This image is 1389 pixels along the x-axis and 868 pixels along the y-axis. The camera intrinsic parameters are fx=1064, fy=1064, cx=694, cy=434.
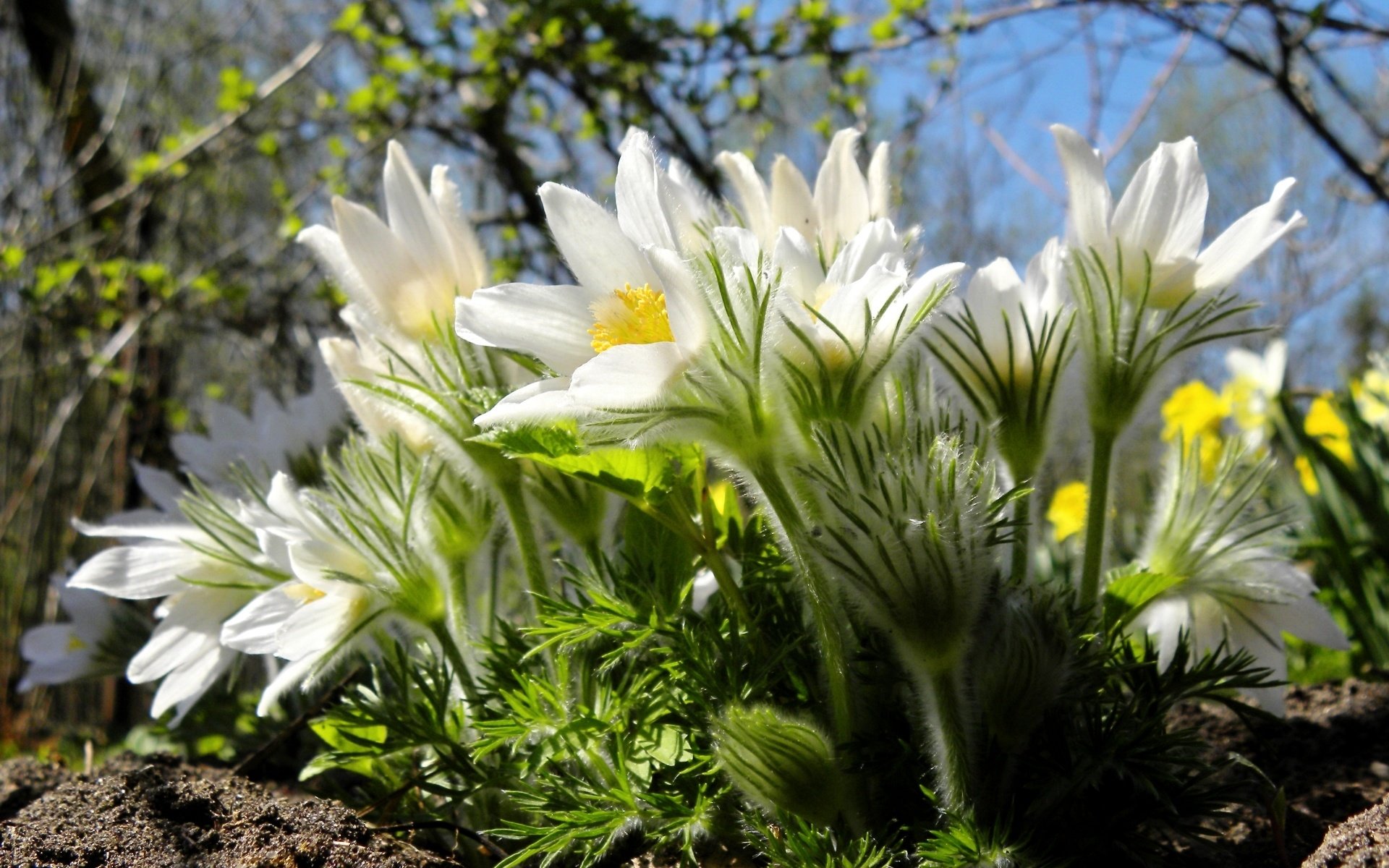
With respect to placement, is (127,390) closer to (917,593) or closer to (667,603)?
(667,603)

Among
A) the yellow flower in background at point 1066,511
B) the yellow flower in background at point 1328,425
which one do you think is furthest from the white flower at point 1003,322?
the yellow flower in background at point 1328,425

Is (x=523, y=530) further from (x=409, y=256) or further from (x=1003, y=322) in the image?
(x=1003, y=322)

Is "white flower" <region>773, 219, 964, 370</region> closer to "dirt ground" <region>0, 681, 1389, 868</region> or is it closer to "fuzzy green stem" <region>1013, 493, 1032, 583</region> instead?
"fuzzy green stem" <region>1013, 493, 1032, 583</region>

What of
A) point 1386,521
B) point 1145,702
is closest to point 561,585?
point 1145,702

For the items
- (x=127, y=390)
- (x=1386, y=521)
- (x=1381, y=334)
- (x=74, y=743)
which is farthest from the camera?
(x=1381, y=334)

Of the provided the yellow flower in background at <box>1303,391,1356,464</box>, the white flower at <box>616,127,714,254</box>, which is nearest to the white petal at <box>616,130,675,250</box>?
the white flower at <box>616,127,714,254</box>

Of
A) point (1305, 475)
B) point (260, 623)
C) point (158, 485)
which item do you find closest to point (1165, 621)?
point (260, 623)

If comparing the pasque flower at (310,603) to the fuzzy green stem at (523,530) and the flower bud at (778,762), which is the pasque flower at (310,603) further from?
the flower bud at (778,762)
